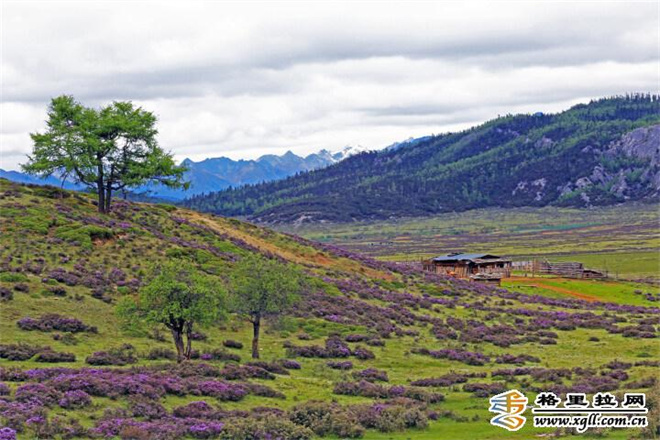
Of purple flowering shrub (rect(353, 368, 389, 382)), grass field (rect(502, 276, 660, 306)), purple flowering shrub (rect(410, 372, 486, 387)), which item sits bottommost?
grass field (rect(502, 276, 660, 306))

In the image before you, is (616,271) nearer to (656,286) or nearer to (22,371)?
(656,286)

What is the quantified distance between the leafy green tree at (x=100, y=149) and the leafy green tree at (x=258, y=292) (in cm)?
3296

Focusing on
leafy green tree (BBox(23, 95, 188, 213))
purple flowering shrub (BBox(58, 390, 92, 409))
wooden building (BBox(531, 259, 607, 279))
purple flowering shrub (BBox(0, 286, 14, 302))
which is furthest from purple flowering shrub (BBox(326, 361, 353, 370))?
wooden building (BBox(531, 259, 607, 279))

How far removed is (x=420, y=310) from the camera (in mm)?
63000

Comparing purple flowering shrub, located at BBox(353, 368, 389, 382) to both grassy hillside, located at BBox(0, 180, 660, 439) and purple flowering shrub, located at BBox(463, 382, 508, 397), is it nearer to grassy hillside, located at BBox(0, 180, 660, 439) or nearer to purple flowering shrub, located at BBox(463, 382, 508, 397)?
grassy hillside, located at BBox(0, 180, 660, 439)

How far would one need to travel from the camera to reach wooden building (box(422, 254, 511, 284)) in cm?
9681

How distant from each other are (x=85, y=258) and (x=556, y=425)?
39447mm

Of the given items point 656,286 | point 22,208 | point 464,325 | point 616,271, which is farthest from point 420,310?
point 616,271

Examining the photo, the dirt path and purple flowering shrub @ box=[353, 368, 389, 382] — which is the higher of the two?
purple flowering shrub @ box=[353, 368, 389, 382]

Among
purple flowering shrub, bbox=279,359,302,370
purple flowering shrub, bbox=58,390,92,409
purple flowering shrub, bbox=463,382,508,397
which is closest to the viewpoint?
purple flowering shrub, bbox=58,390,92,409

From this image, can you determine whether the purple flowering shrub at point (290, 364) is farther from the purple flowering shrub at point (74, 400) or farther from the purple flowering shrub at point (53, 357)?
the purple flowering shrub at point (74, 400)

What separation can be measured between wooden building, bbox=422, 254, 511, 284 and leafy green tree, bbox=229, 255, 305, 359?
54.0 meters

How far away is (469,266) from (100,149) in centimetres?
4933

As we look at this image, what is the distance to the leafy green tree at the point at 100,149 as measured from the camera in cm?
7138
